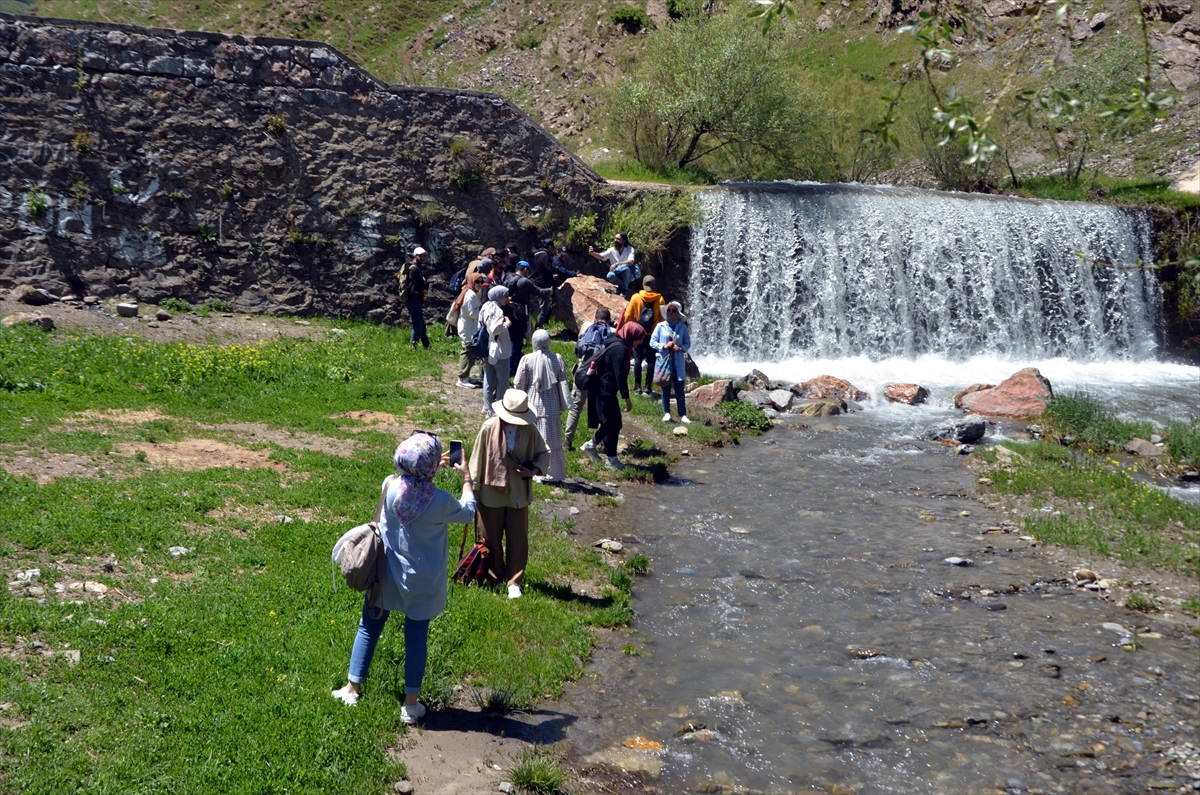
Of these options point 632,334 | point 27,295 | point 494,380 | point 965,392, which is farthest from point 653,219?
point 27,295

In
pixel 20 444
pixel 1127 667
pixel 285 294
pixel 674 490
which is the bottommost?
pixel 1127 667

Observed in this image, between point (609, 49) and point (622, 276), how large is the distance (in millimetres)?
36789

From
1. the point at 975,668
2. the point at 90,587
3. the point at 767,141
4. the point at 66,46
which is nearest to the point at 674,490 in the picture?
the point at 975,668

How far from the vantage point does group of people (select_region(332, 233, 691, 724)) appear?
5.92m

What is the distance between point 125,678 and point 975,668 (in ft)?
20.5

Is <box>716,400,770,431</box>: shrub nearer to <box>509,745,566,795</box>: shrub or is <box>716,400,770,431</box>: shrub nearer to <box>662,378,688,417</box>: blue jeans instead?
<box>662,378,688,417</box>: blue jeans

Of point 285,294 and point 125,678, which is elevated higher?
point 285,294

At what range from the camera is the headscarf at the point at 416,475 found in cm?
578

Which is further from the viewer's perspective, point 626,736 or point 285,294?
point 285,294

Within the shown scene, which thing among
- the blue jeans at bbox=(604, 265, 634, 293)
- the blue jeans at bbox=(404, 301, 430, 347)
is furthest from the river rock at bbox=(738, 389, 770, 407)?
the blue jeans at bbox=(404, 301, 430, 347)

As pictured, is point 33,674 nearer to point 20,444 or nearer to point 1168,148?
point 20,444

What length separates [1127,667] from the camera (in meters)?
7.81

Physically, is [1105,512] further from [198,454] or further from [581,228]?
[581,228]

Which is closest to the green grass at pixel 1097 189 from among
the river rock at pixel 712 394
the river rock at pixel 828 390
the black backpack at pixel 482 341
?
the river rock at pixel 828 390
